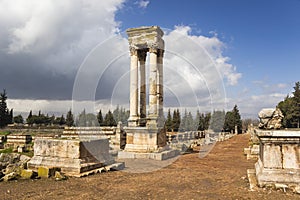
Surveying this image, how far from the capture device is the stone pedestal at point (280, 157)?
251 inches

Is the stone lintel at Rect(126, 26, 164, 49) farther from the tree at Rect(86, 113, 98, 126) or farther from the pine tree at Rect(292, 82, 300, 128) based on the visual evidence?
the pine tree at Rect(292, 82, 300, 128)

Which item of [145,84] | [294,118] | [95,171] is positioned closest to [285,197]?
[95,171]

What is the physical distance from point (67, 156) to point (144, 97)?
8708 mm

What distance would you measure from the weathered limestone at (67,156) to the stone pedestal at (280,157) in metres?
5.50

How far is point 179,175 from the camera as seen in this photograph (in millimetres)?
8922

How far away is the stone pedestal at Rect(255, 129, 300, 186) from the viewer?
6363 millimetres

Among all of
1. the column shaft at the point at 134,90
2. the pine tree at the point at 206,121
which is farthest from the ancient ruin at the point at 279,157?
the pine tree at the point at 206,121

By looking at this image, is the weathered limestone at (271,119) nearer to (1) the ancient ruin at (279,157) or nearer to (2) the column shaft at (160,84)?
(1) the ancient ruin at (279,157)

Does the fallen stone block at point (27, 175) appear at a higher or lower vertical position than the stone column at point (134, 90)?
lower

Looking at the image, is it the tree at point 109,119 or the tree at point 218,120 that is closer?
the tree at point 109,119

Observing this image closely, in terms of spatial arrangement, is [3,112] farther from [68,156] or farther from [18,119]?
[68,156]

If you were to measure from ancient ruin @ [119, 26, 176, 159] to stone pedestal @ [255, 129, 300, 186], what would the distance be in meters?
7.76

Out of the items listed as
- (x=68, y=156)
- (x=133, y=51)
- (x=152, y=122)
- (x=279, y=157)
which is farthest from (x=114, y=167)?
(x=133, y=51)

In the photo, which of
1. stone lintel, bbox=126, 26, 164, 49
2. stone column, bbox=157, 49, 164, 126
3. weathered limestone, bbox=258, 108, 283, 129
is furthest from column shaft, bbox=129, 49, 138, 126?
weathered limestone, bbox=258, 108, 283, 129
